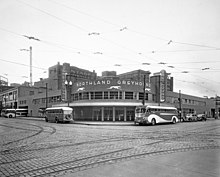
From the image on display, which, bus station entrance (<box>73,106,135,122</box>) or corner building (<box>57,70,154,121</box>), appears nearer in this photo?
corner building (<box>57,70,154,121</box>)

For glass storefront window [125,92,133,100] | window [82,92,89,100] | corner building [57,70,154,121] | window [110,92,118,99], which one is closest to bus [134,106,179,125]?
corner building [57,70,154,121]

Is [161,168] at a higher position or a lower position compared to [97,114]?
higher

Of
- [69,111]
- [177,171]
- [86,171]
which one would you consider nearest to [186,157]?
[177,171]

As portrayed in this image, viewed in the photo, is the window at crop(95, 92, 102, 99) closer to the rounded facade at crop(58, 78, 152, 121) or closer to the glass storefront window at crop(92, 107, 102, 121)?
the rounded facade at crop(58, 78, 152, 121)

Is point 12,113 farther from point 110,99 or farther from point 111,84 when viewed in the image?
point 111,84

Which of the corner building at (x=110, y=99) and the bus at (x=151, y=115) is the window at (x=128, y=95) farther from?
the bus at (x=151, y=115)

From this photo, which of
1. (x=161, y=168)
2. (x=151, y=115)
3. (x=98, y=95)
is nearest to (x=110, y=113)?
(x=98, y=95)

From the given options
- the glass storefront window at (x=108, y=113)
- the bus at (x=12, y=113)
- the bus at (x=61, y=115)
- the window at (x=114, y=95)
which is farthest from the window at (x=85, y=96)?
the bus at (x=12, y=113)

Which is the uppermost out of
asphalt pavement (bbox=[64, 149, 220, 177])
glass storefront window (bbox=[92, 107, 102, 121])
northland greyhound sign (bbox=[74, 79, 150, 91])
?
northland greyhound sign (bbox=[74, 79, 150, 91])

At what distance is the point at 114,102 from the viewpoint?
137ft

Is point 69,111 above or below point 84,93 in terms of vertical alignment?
below

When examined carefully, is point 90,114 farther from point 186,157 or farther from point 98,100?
point 186,157

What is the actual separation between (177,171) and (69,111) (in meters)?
32.3

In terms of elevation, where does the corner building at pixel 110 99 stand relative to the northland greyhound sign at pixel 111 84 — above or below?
below
